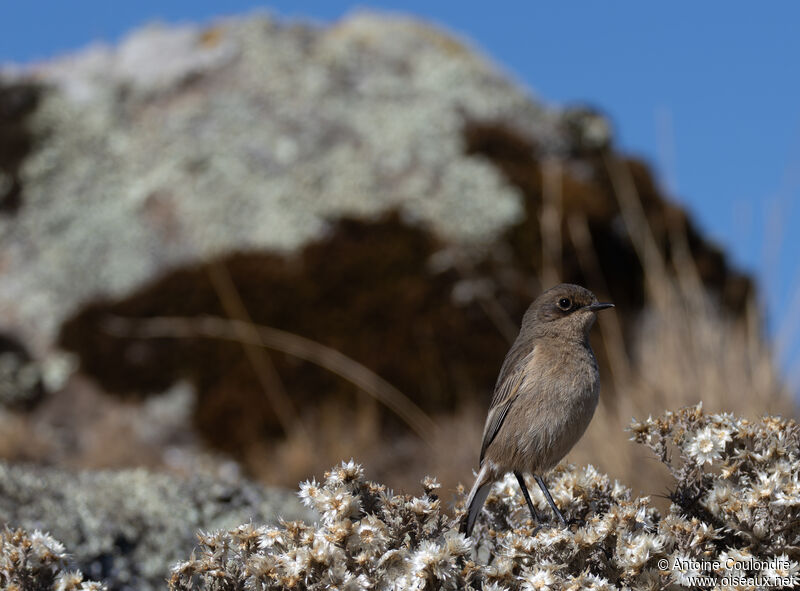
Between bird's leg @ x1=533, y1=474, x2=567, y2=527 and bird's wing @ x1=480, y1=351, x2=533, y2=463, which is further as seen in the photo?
bird's wing @ x1=480, y1=351, x2=533, y2=463

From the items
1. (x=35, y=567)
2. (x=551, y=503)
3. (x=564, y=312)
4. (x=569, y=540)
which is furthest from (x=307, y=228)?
(x=569, y=540)

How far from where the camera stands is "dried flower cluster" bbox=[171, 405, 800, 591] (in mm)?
2951

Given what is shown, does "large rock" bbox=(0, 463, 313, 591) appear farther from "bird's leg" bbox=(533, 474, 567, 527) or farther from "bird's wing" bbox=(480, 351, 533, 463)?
"bird's leg" bbox=(533, 474, 567, 527)

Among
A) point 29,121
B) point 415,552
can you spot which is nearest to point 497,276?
point 29,121

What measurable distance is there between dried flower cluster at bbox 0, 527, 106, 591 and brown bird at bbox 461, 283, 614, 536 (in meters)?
1.43

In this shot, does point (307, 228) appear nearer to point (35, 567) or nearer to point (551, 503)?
point (551, 503)

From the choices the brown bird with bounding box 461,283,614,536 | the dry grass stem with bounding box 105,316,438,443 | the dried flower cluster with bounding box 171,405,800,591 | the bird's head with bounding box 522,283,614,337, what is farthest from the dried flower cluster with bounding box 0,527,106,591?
the dry grass stem with bounding box 105,316,438,443

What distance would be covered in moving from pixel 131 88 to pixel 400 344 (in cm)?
540

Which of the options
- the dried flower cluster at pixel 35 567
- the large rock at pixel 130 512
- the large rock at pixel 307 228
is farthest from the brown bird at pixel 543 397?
the large rock at pixel 307 228

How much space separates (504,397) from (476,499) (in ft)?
1.70

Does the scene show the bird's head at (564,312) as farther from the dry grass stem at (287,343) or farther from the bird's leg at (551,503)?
the dry grass stem at (287,343)

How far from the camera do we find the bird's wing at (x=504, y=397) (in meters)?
3.98

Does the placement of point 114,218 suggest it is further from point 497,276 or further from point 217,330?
point 497,276

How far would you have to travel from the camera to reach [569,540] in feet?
9.83
